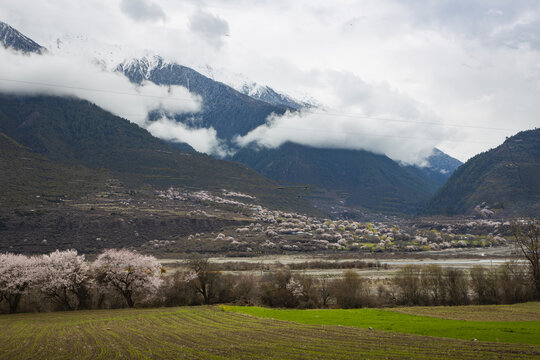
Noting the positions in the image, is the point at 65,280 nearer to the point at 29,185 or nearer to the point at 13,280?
the point at 13,280

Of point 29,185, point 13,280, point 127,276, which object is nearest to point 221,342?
point 127,276

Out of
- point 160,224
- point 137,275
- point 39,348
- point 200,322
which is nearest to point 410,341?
point 200,322

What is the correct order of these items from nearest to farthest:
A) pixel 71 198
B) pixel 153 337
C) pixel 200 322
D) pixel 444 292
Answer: pixel 153 337 < pixel 200 322 < pixel 444 292 < pixel 71 198

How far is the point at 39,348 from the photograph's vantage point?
37.1m

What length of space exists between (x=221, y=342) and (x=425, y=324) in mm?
21493

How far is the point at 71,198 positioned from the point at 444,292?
15340 centimetres

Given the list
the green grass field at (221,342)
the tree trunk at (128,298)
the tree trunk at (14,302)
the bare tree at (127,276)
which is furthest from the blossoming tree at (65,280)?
the green grass field at (221,342)

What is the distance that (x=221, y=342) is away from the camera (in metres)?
38.0

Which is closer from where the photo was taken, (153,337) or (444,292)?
(153,337)

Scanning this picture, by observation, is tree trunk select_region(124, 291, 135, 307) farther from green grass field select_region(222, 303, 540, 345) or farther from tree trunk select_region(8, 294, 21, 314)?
green grass field select_region(222, 303, 540, 345)

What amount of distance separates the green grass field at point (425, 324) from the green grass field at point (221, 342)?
2438 mm

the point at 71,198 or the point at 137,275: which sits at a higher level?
the point at 71,198

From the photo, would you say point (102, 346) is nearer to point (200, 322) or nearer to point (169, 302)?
point (200, 322)

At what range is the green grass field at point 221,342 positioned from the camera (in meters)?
31.0
